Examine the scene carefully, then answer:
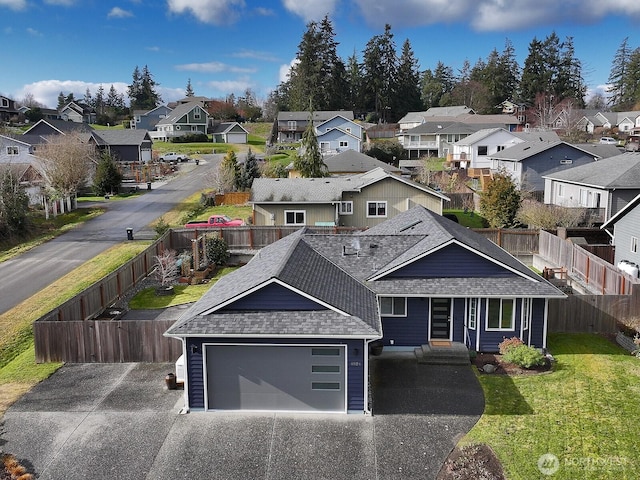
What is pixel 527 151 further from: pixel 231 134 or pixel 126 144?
pixel 231 134

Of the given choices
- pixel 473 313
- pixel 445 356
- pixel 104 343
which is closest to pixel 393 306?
pixel 445 356

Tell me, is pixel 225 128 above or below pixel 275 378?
above

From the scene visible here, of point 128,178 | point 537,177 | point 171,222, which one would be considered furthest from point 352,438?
point 128,178

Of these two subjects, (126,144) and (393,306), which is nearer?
(393,306)

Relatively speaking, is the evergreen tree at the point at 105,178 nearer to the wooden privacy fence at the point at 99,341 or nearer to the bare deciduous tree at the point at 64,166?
the bare deciduous tree at the point at 64,166

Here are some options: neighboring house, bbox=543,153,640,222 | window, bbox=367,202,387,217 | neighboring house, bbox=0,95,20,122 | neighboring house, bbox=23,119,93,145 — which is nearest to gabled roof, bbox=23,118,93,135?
neighboring house, bbox=23,119,93,145

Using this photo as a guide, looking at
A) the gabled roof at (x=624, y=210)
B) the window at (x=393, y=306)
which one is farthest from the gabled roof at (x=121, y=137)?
the window at (x=393, y=306)

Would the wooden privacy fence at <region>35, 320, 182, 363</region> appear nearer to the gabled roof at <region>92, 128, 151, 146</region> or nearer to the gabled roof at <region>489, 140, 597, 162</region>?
the gabled roof at <region>489, 140, 597, 162</region>
